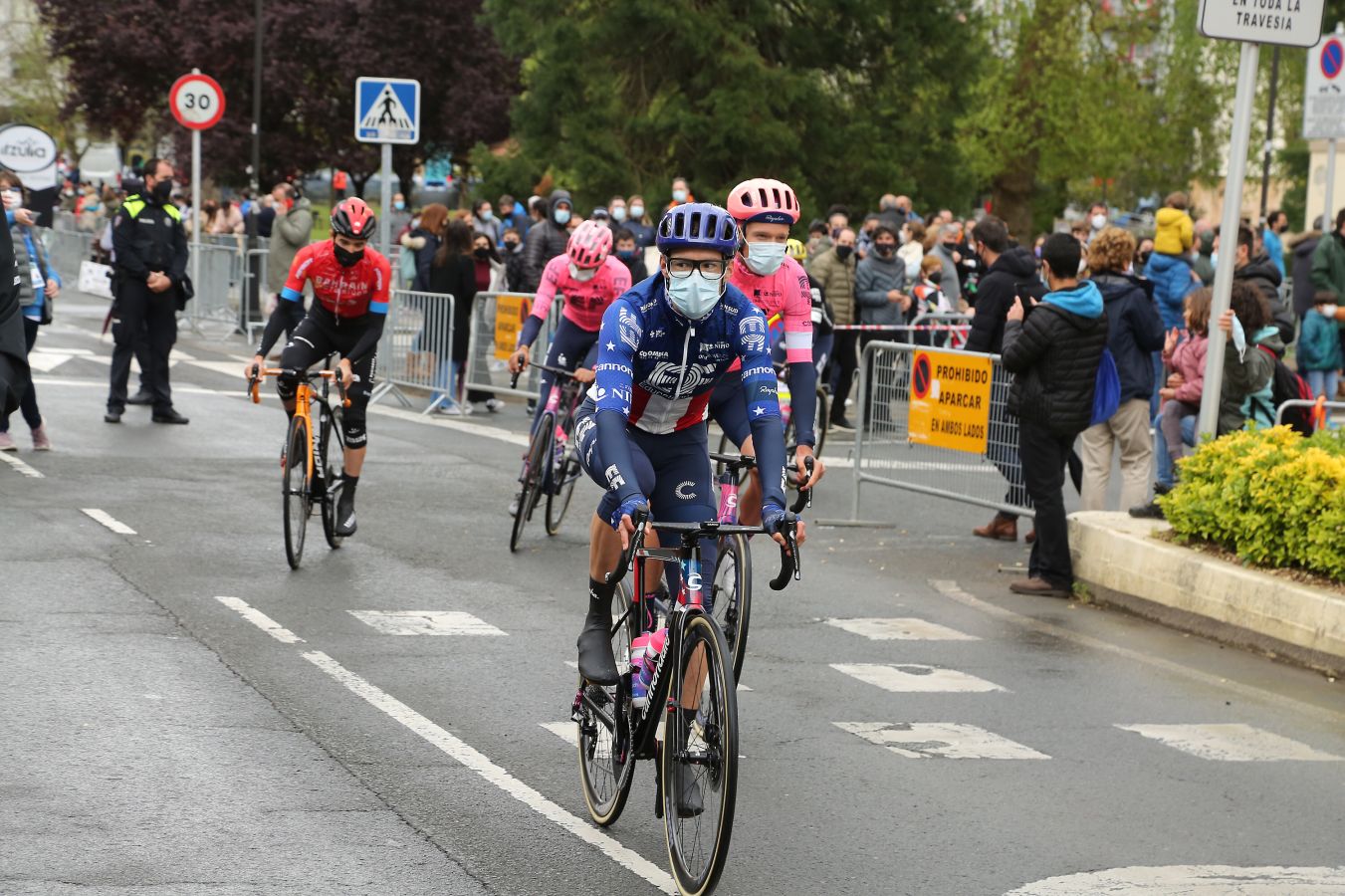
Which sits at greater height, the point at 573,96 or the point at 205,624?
the point at 573,96

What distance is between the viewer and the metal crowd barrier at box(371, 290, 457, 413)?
20.4 meters

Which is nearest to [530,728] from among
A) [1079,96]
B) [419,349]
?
[419,349]

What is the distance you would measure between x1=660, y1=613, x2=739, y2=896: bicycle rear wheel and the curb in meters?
4.83

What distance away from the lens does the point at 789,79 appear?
35.8m

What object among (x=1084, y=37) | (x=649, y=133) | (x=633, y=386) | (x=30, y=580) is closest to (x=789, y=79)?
(x=649, y=133)

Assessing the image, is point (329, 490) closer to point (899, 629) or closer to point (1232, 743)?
point (899, 629)

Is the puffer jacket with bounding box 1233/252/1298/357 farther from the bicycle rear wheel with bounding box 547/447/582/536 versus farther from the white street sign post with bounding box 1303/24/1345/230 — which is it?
the bicycle rear wheel with bounding box 547/447/582/536

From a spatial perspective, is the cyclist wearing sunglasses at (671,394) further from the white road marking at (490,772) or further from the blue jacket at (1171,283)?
the blue jacket at (1171,283)

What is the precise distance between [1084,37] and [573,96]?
17.3 metres

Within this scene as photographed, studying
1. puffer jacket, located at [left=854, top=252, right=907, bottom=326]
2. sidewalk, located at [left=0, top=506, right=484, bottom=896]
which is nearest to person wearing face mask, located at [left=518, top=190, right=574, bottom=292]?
puffer jacket, located at [left=854, top=252, right=907, bottom=326]

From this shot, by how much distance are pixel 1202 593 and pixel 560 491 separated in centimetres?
414

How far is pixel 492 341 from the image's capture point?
66.4 ft

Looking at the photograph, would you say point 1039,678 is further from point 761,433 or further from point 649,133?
point 649,133

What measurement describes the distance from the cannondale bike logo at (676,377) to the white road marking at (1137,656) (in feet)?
12.2
